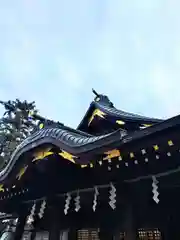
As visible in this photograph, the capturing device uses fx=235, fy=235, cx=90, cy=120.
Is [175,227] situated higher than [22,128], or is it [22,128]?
[22,128]

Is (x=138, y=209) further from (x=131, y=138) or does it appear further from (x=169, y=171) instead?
(x=131, y=138)

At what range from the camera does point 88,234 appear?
474cm

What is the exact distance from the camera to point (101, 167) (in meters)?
3.69

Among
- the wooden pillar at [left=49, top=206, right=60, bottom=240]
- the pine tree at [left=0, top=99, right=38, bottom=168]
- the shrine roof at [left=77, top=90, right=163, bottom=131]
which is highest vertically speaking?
the pine tree at [left=0, top=99, right=38, bottom=168]

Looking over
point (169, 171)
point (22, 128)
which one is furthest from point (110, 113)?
point (22, 128)

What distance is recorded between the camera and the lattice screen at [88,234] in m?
4.62

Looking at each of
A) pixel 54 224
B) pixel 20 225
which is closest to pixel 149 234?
pixel 54 224

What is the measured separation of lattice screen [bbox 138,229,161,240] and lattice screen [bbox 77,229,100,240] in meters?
1.07

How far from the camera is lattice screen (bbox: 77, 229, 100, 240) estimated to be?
15.1 feet

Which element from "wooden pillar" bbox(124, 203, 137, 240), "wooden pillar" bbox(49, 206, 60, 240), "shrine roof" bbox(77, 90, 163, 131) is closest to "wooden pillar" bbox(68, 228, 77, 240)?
"wooden pillar" bbox(49, 206, 60, 240)

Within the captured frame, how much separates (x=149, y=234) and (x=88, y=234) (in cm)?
146

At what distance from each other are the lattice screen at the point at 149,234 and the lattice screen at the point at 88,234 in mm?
1070

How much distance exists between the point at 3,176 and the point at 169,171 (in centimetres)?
348

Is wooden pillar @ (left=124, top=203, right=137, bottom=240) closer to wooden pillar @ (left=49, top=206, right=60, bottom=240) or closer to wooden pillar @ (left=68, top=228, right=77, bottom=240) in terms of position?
wooden pillar @ (left=68, top=228, right=77, bottom=240)
